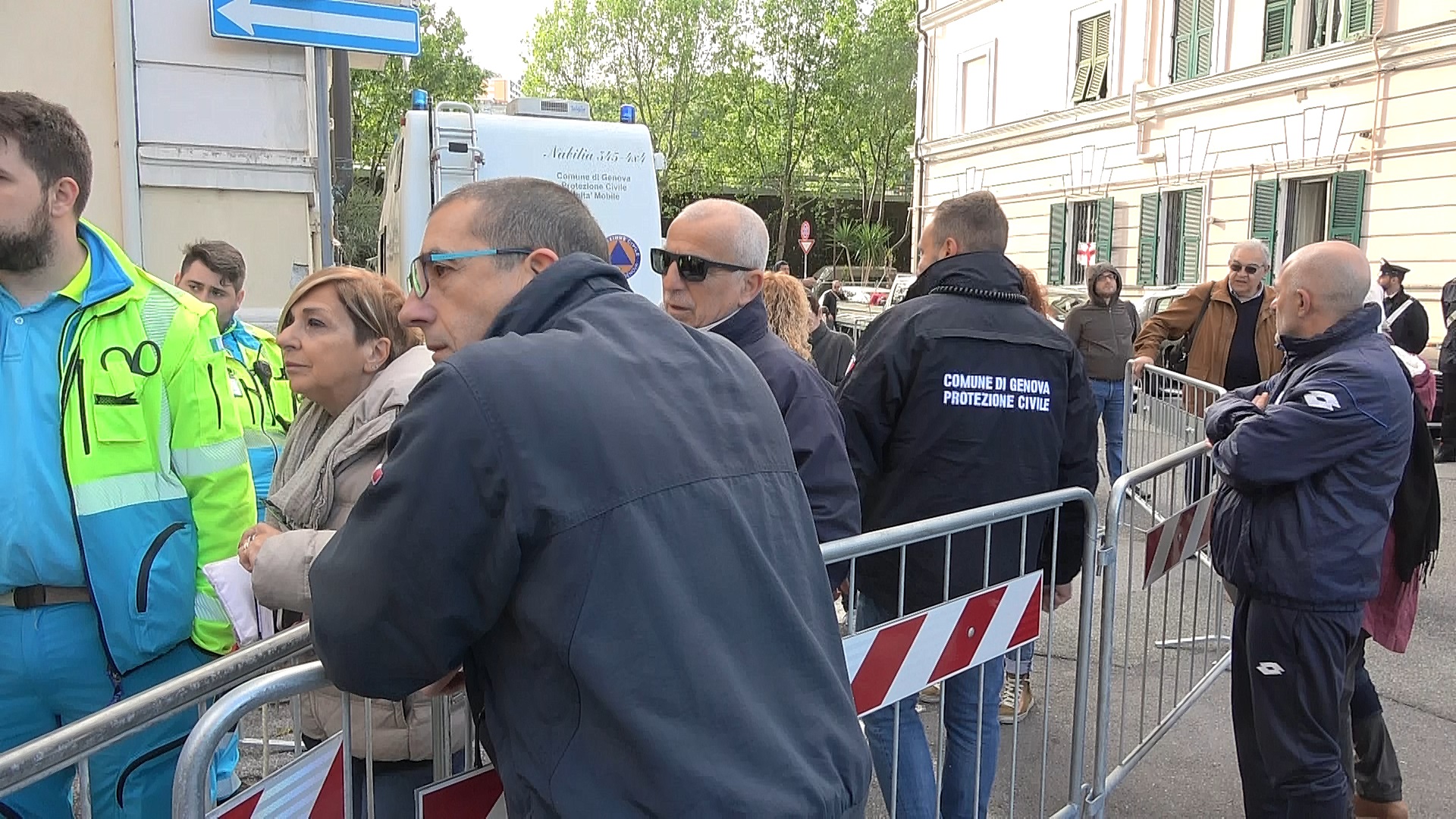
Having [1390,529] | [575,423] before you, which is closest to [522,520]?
[575,423]

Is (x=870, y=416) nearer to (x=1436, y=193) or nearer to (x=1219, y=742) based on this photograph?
(x=1219, y=742)

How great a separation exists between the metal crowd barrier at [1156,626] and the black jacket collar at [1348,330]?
644 millimetres

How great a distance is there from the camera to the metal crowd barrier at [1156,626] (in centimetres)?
347

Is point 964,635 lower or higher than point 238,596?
lower

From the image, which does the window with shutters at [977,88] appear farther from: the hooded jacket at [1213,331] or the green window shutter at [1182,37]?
the hooded jacket at [1213,331]

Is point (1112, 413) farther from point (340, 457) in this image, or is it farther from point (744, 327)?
point (340, 457)

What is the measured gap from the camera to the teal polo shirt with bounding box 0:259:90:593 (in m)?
2.27

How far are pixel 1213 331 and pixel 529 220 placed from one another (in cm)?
641

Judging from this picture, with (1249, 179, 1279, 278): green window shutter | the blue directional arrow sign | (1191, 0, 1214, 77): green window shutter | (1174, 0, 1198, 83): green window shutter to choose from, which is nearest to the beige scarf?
the blue directional arrow sign

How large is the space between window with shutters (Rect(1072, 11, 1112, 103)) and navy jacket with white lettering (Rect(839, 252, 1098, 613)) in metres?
20.0

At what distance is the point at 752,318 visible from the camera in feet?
10.2

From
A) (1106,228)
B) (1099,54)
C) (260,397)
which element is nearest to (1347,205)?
(1106,228)

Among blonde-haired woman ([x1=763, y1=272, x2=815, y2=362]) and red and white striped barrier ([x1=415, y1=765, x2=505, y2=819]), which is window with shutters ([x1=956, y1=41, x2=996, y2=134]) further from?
red and white striped barrier ([x1=415, y1=765, x2=505, y2=819])

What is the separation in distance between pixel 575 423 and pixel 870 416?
215 centimetres
